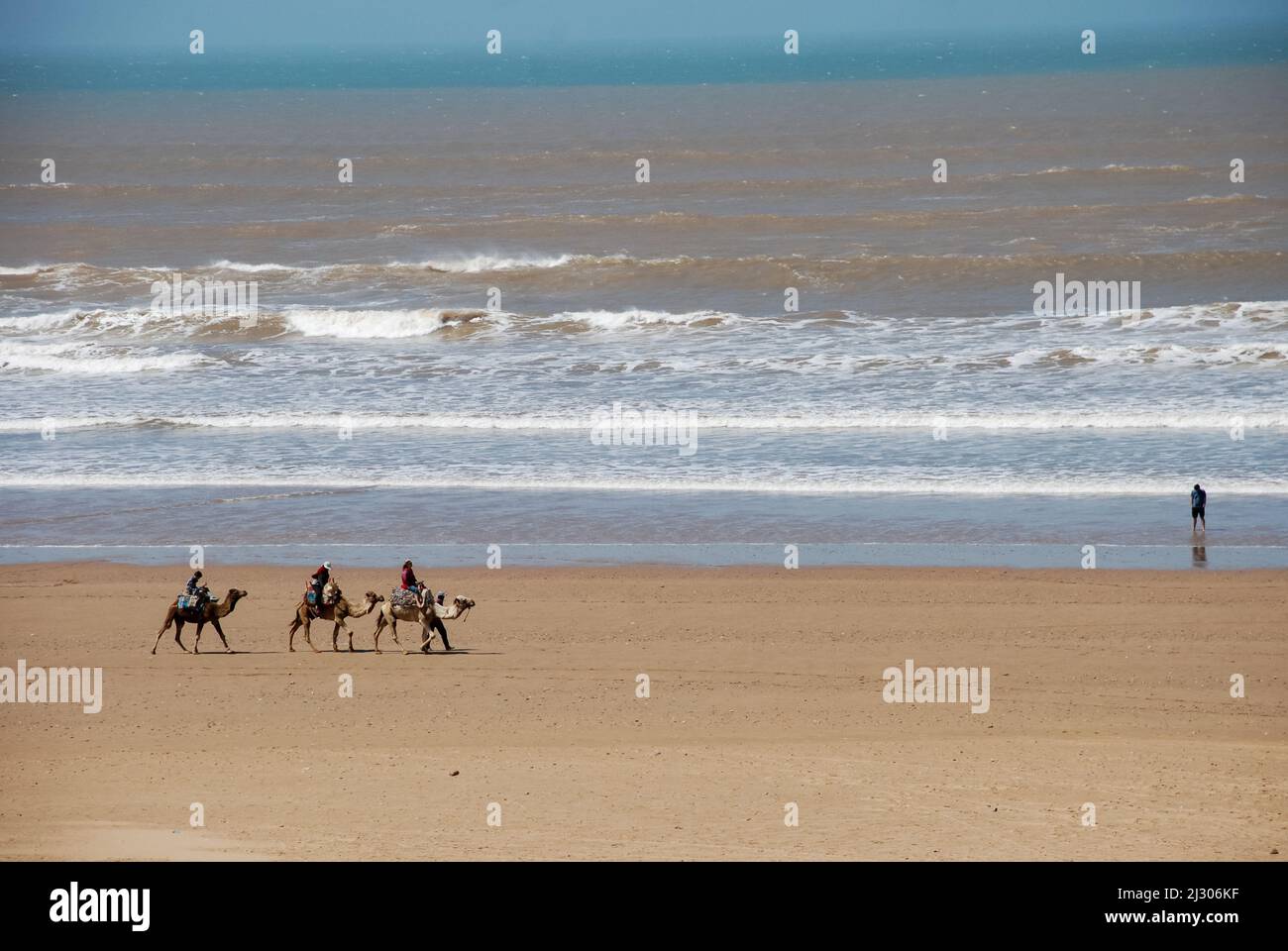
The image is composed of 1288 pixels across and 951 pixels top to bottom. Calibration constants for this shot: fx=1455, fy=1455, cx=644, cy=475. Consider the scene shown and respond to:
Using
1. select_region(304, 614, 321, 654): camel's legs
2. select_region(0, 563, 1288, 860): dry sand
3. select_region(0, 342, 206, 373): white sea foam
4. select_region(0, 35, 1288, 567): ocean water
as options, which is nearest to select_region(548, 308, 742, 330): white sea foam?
select_region(0, 35, 1288, 567): ocean water

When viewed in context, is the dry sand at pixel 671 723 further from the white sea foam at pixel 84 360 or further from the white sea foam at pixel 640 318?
the white sea foam at pixel 640 318

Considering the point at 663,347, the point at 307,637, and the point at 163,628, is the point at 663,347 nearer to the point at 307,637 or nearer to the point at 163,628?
the point at 307,637

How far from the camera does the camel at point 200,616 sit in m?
14.8

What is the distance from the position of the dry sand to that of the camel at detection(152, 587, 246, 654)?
0.21 meters

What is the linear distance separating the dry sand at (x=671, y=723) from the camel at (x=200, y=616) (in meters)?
0.21

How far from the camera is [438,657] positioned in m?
14.8

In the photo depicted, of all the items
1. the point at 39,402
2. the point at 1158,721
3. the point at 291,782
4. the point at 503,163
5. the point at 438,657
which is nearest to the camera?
the point at 291,782

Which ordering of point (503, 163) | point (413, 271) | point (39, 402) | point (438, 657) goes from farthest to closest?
point (503, 163) < point (413, 271) < point (39, 402) < point (438, 657)

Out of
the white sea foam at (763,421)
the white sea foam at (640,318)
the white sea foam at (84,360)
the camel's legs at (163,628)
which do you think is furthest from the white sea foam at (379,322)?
the camel's legs at (163,628)

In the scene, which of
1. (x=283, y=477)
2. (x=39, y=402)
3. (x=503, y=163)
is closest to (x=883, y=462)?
(x=283, y=477)

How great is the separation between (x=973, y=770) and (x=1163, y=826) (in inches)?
63.2

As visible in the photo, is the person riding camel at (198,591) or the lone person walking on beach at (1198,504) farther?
the lone person walking on beach at (1198,504)

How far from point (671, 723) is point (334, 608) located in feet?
13.4

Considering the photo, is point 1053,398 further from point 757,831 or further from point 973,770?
point 757,831
